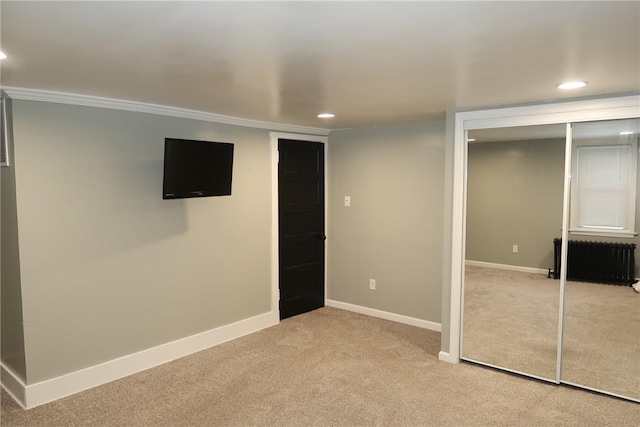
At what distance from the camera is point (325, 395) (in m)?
3.25

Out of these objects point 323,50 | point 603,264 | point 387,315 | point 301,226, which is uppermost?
point 323,50

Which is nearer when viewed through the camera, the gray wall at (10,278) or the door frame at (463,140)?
the gray wall at (10,278)

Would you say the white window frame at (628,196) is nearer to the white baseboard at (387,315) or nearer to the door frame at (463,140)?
the door frame at (463,140)

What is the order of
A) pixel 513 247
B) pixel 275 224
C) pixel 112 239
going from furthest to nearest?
pixel 275 224 → pixel 513 247 → pixel 112 239

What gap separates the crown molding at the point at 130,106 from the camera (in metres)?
2.93

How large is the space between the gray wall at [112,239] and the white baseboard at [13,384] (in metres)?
0.15

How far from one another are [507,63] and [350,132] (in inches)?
119

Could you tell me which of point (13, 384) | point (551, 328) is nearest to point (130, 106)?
point (13, 384)

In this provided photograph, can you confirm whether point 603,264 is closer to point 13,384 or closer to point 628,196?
point 628,196

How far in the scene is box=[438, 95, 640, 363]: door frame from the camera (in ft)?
10.4

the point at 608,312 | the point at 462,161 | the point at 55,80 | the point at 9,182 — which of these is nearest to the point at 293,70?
the point at 55,80

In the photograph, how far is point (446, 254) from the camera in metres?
3.84

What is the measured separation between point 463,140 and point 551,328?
1690mm

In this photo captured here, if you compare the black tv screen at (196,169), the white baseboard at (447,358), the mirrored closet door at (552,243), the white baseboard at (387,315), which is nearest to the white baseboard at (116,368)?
the white baseboard at (387,315)
